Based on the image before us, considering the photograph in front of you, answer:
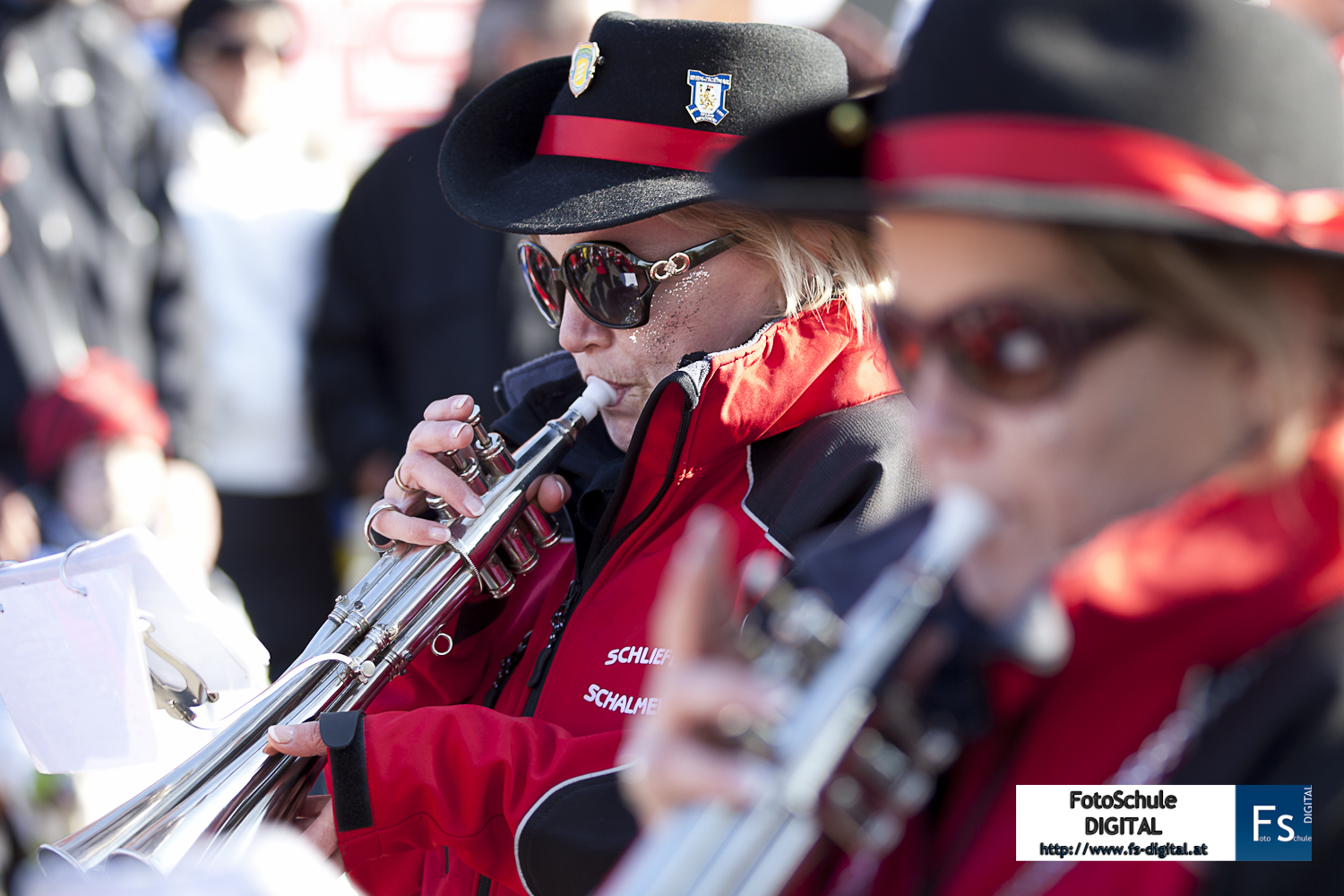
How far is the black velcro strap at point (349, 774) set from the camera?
1804mm

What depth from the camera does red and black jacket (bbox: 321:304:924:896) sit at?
1.76m

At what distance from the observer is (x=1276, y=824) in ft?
3.52

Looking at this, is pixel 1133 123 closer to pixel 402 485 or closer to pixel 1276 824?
pixel 1276 824

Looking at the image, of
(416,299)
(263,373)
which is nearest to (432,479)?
(416,299)

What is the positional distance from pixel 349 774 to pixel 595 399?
0.74 m

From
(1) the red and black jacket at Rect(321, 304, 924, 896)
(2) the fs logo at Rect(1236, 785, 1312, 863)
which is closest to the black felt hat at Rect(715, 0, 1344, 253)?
(2) the fs logo at Rect(1236, 785, 1312, 863)

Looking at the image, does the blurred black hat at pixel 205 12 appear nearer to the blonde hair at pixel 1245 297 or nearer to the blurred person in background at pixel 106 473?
the blurred person in background at pixel 106 473

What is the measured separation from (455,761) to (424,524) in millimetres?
452

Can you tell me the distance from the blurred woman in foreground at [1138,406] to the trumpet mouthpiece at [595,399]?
1.09 m

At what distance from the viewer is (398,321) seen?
4.52 meters

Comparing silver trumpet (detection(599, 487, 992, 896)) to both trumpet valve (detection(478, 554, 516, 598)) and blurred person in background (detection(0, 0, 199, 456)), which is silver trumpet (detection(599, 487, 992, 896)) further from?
blurred person in background (detection(0, 0, 199, 456))

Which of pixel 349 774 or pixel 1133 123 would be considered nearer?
pixel 1133 123

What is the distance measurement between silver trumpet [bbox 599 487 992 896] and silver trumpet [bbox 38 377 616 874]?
104cm

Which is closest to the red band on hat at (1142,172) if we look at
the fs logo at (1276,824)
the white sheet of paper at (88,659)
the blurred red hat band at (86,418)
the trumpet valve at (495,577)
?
the fs logo at (1276,824)
